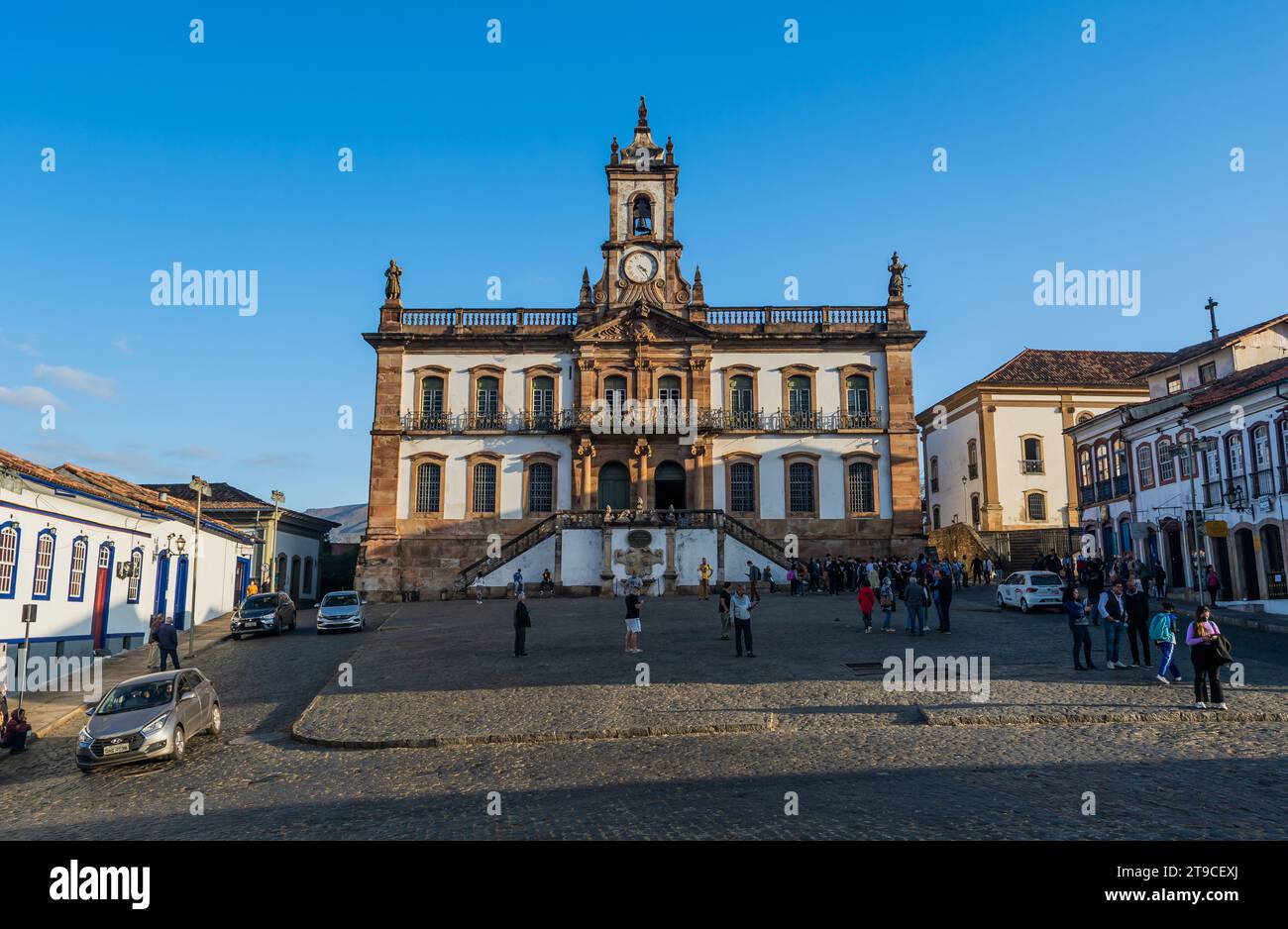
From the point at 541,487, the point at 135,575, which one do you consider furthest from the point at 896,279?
the point at 135,575

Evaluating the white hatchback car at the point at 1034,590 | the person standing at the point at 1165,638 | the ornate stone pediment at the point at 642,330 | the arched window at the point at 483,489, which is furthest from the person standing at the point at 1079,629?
the arched window at the point at 483,489

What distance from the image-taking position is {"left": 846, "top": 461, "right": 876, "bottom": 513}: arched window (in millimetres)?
42156

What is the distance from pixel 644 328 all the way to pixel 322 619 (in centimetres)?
2136

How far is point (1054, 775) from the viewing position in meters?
9.83

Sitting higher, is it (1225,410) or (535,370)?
(535,370)

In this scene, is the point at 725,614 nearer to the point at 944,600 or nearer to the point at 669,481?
the point at 944,600

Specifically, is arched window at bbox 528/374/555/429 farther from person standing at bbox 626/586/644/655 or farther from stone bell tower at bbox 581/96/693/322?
person standing at bbox 626/586/644/655

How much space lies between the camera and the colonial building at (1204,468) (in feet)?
90.9

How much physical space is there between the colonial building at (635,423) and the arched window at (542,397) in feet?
0.23

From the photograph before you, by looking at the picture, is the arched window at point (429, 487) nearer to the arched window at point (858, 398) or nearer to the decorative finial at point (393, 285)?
the decorative finial at point (393, 285)

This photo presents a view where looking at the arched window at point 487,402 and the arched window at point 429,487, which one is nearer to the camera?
the arched window at point 429,487

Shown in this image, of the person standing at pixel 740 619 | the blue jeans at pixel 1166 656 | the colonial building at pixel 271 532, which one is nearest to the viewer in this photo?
the blue jeans at pixel 1166 656
